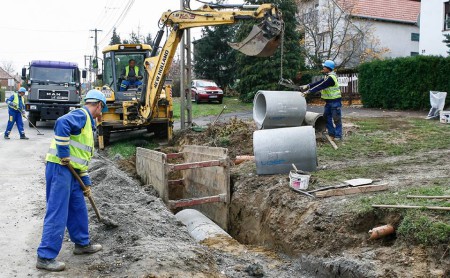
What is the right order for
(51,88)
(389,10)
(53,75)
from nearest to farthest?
(51,88) → (53,75) → (389,10)

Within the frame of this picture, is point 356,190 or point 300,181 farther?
point 300,181

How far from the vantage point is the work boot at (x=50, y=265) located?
488cm

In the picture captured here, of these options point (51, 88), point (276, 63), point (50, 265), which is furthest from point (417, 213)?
point (276, 63)

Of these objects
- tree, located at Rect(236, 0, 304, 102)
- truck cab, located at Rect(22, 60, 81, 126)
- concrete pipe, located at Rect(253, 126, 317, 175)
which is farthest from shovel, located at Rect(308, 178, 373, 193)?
tree, located at Rect(236, 0, 304, 102)

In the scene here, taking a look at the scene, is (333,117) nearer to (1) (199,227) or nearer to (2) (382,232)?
(1) (199,227)

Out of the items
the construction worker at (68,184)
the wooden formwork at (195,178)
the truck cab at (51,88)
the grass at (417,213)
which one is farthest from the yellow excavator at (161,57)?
the construction worker at (68,184)

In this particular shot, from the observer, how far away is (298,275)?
592 cm

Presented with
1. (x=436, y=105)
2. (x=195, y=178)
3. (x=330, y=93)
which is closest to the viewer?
(x=195, y=178)

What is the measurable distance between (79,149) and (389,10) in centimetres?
3624

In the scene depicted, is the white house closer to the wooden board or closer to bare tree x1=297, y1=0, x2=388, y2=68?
bare tree x1=297, y1=0, x2=388, y2=68

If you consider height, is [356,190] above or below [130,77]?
below

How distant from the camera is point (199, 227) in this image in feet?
25.9

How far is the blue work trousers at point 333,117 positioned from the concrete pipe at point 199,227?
3922mm

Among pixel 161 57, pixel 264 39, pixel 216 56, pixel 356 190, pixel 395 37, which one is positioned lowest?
pixel 356 190
